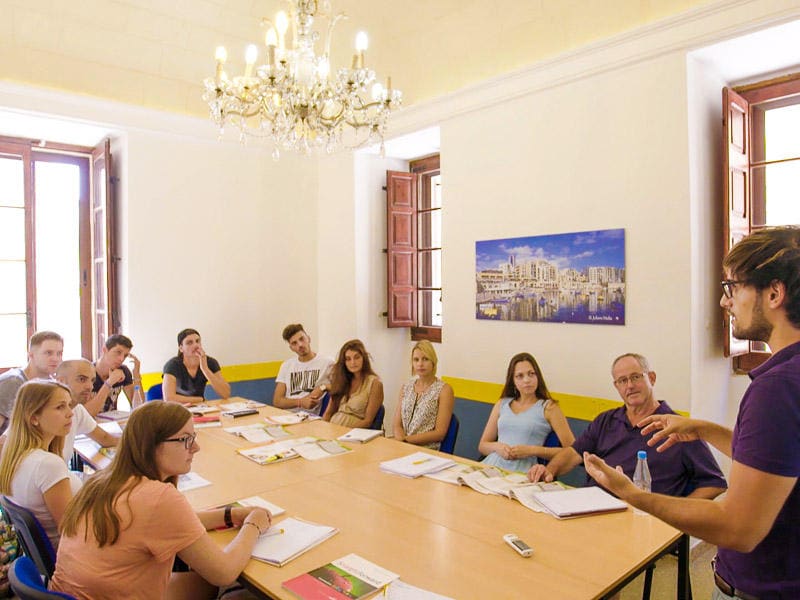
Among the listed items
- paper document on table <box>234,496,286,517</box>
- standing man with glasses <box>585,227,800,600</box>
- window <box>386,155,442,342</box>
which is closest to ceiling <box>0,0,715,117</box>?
window <box>386,155,442,342</box>

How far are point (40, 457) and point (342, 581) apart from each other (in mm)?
1333

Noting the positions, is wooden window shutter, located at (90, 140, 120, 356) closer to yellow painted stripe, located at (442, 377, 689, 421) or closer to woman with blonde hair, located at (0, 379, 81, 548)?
woman with blonde hair, located at (0, 379, 81, 548)

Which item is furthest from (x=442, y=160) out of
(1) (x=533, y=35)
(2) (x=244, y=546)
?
(2) (x=244, y=546)

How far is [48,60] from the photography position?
463cm

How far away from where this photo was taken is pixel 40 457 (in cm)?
214

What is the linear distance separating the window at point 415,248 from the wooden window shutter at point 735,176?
282 centimetres

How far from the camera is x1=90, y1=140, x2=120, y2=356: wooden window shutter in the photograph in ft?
16.9

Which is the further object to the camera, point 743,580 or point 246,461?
point 246,461

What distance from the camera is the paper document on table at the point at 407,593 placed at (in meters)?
1.57

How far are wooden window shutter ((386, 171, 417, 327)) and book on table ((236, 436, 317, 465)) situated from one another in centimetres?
270

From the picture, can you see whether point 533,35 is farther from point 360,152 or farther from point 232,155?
point 232,155

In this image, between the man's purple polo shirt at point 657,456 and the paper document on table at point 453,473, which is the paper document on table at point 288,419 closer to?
the paper document on table at point 453,473

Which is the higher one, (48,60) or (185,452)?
(48,60)

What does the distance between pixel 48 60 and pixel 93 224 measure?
158cm
